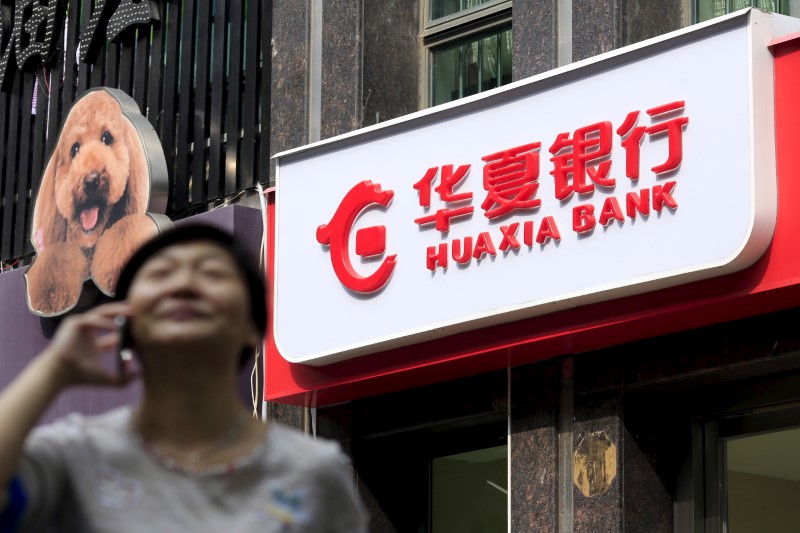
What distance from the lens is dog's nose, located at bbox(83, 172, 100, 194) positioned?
12.8 meters

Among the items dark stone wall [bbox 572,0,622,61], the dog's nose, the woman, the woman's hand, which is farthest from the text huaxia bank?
the woman's hand

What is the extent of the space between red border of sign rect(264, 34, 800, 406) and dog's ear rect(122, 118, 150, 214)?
1235 mm

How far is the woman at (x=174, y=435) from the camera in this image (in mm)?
2906

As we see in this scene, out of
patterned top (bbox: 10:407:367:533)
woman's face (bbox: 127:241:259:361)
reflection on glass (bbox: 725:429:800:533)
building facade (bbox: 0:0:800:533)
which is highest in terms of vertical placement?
building facade (bbox: 0:0:800:533)

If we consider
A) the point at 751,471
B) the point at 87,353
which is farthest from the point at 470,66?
the point at 87,353

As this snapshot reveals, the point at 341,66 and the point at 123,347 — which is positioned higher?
the point at 341,66

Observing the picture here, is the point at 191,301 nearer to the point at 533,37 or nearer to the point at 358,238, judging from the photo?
the point at 358,238

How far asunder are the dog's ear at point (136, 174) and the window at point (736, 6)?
4.13 meters

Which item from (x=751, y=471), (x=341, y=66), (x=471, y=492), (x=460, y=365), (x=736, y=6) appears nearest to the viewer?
(x=751, y=471)

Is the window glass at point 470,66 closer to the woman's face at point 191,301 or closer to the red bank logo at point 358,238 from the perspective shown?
the red bank logo at point 358,238

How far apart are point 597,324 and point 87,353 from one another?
6.27 m

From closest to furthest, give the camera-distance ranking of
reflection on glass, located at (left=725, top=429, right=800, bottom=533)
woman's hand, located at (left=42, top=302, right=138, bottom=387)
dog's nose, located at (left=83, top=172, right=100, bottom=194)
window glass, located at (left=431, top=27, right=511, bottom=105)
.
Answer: woman's hand, located at (left=42, top=302, right=138, bottom=387) → reflection on glass, located at (left=725, top=429, right=800, bottom=533) → window glass, located at (left=431, top=27, right=511, bottom=105) → dog's nose, located at (left=83, top=172, right=100, bottom=194)

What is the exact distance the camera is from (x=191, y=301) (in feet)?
9.93

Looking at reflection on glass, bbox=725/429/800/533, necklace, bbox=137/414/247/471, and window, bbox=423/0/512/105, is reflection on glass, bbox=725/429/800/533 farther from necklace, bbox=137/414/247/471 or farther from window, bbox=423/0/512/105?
necklace, bbox=137/414/247/471
